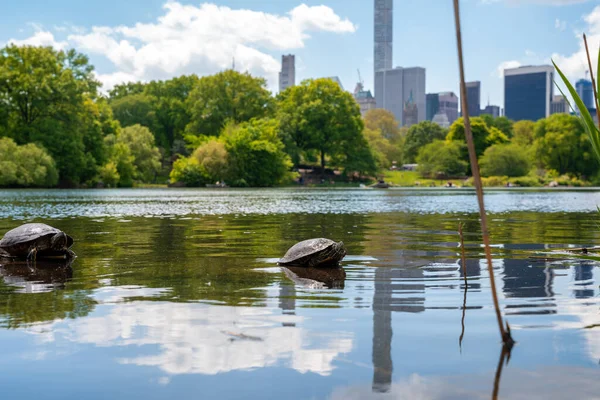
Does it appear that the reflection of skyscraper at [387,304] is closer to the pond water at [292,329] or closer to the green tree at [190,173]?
the pond water at [292,329]

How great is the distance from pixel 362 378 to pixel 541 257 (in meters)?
6.93

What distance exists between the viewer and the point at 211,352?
4750mm

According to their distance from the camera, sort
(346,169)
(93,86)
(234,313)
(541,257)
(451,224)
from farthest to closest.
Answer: (346,169)
(93,86)
(451,224)
(541,257)
(234,313)

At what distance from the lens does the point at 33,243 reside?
416 inches

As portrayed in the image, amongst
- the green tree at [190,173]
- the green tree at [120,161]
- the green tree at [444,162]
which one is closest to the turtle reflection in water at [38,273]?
the green tree at [120,161]

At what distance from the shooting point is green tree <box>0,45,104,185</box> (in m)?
68.8

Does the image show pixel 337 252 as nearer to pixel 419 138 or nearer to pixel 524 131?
pixel 419 138

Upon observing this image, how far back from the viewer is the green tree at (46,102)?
226 ft

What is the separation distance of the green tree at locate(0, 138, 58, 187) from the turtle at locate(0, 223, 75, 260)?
181ft

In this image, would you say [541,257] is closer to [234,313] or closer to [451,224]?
[234,313]

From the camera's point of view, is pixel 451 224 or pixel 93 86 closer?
pixel 451 224

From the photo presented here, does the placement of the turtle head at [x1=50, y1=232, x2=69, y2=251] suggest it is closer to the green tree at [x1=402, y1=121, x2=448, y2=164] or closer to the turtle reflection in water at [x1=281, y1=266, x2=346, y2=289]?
the turtle reflection in water at [x1=281, y1=266, x2=346, y2=289]

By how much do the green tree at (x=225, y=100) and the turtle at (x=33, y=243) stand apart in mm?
91911

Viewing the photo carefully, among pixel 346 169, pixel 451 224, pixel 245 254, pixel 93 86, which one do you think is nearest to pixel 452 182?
pixel 346 169
